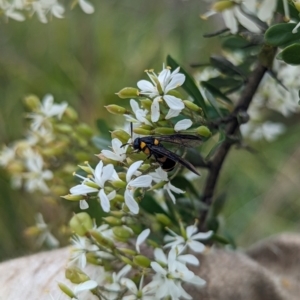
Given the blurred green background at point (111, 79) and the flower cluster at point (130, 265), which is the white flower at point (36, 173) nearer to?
the flower cluster at point (130, 265)

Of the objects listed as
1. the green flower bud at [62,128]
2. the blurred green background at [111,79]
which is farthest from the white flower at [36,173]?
the blurred green background at [111,79]

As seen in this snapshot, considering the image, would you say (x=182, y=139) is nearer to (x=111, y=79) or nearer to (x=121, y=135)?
(x=121, y=135)

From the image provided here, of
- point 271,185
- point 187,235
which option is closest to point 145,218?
point 187,235

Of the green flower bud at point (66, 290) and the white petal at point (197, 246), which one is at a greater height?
the green flower bud at point (66, 290)

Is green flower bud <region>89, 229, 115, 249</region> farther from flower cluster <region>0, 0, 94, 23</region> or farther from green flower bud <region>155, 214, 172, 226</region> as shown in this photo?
flower cluster <region>0, 0, 94, 23</region>

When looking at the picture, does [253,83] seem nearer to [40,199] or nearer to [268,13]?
[268,13]

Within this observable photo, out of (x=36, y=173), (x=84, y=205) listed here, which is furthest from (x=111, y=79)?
(x=84, y=205)

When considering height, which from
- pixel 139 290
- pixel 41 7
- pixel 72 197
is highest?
pixel 41 7
